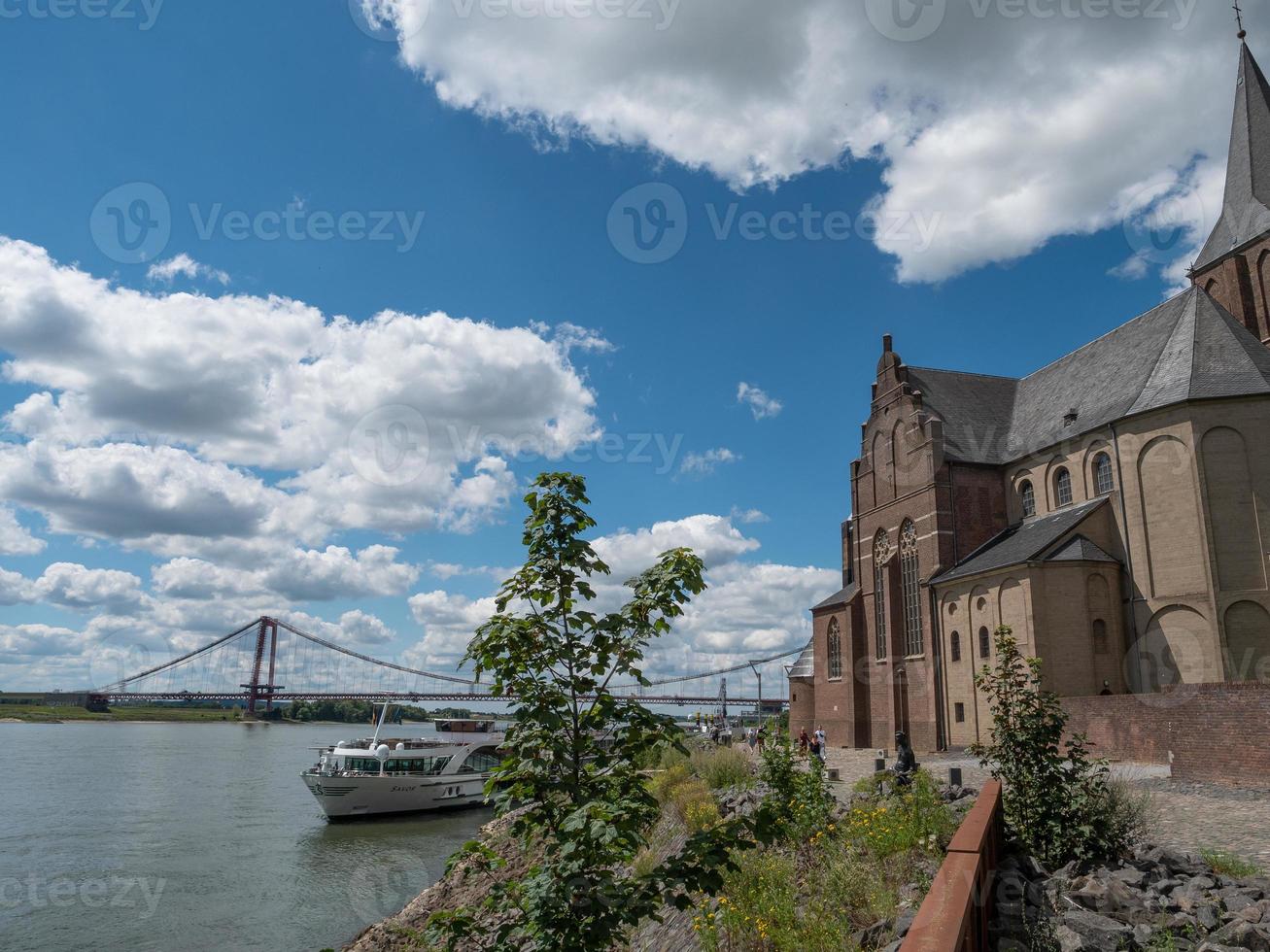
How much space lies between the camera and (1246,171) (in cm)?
4197

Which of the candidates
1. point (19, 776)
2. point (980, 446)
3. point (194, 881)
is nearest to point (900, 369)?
point (980, 446)

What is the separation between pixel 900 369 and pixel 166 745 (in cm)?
8871

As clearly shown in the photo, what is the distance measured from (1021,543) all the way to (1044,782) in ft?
93.7

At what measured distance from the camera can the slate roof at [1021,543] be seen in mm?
33875

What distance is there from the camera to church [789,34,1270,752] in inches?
1210

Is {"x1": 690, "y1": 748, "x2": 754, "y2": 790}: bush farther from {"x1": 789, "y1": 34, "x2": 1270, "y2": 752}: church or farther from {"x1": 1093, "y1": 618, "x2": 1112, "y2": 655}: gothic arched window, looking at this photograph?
{"x1": 1093, "y1": 618, "x2": 1112, "y2": 655}: gothic arched window

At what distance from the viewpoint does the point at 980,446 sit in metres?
42.5

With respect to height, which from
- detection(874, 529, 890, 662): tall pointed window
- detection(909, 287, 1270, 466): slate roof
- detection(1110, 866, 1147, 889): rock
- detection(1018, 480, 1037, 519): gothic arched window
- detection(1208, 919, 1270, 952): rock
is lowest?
detection(1208, 919, 1270, 952): rock

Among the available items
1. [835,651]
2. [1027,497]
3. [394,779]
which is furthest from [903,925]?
[394,779]

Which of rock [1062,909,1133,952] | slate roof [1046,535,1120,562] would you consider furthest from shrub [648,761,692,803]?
slate roof [1046,535,1120,562]

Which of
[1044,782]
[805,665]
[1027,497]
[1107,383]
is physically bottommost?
[1044,782]

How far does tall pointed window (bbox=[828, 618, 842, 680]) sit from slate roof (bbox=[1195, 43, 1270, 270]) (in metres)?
24.7

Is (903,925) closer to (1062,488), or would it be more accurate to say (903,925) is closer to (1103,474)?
(1103,474)

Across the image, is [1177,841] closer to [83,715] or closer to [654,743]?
[654,743]
